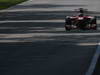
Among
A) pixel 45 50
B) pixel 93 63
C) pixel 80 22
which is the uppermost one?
pixel 93 63

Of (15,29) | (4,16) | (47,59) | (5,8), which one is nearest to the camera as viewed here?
(47,59)

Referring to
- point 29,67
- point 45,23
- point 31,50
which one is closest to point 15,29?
point 45,23

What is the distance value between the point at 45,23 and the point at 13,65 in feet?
50.8

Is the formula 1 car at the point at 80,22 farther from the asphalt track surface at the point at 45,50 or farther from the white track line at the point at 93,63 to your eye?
the white track line at the point at 93,63

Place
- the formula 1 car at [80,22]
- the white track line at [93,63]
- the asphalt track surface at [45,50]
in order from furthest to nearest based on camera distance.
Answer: the formula 1 car at [80,22] < the asphalt track surface at [45,50] < the white track line at [93,63]

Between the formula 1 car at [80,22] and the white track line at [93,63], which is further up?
the white track line at [93,63]

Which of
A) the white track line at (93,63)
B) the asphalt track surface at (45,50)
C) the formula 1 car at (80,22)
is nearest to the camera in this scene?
the white track line at (93,63)

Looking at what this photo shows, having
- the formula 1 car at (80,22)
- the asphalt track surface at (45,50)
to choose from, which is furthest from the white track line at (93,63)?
the formula 1 car at (80,22)

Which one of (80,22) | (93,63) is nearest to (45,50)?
(93,63)

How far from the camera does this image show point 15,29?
2589 centimetres

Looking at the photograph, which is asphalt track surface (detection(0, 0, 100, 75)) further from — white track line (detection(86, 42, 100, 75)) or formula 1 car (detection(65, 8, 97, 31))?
formula 1 car (detection(65, 8, 97, 31))

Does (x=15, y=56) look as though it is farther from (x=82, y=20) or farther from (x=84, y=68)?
(x=82, y=20)

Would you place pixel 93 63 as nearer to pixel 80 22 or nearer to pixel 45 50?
pixel 45 50

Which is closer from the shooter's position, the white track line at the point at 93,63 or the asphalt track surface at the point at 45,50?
the white track line at the point at 93,63
